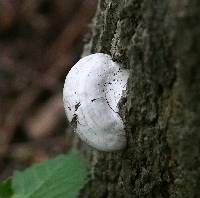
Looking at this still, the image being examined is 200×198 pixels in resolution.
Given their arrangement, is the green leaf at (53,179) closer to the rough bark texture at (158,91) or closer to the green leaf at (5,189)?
the green leaf at (5,189)

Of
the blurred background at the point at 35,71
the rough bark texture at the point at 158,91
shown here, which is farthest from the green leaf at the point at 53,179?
the blurred background at the point at 35,71

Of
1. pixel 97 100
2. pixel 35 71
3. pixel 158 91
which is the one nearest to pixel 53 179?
pixel 97 100

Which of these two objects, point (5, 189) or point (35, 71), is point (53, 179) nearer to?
point (5, 189)

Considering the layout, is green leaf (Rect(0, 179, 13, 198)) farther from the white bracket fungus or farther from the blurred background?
the blurred background

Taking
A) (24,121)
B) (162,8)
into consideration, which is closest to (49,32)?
(24,121)

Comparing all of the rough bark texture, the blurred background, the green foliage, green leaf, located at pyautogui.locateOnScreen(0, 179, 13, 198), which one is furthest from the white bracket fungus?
the blurred background
